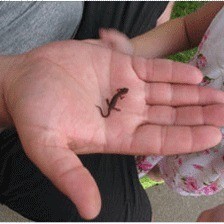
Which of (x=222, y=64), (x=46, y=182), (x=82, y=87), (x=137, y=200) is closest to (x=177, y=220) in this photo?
(x=137, y=200)

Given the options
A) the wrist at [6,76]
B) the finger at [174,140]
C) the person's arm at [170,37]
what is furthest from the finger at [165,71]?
the wrist at [6,76]

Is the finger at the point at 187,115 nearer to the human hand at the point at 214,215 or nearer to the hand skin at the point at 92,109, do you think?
the hand skin at the point at 92,109

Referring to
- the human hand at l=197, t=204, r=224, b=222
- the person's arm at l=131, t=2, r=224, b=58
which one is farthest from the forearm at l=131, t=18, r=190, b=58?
the human hand at l=197, t=204, r=224, b=222

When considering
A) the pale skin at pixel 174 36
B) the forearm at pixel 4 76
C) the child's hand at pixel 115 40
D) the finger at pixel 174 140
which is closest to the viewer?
the finger at pixel 174 140

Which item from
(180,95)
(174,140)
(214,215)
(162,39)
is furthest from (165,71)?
(214,215)

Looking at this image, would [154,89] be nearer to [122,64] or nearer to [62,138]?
[122,64]

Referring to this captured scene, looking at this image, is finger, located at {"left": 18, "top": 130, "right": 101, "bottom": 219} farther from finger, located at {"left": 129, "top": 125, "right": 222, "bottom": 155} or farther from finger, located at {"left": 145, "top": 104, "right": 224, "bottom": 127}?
finger, located at {"left": 145, "top": 104, "right": 224, "bottom": 127}

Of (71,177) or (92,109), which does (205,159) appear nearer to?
(92,109)
